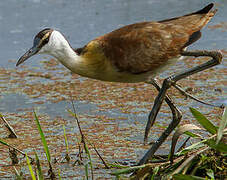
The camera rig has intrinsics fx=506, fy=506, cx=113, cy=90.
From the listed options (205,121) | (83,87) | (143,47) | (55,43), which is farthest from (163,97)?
(83,87)

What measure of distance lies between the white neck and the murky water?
0.37 metres

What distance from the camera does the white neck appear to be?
4355 mm

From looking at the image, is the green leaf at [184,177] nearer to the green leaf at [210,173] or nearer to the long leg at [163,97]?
the green leaf at [210,173]

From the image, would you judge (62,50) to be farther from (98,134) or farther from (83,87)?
(83,87)

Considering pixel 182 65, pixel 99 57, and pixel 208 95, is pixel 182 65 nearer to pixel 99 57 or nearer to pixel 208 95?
pixel 208 95

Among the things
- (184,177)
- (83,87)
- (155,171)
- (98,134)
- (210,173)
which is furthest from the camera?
(83,87)

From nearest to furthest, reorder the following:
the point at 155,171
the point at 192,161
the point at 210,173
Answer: the point at 210,173 → the point at 192,161 → the point at 155,171

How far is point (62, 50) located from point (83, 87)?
1.55 m

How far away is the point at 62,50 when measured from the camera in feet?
14.3

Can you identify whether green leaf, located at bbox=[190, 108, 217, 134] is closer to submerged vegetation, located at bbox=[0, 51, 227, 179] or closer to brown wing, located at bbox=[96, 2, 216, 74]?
submerged vegetation, located at bbox=[0, 51, 227, 179]

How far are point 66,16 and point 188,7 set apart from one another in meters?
1.93

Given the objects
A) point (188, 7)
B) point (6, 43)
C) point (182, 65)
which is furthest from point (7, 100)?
point (188, 7)

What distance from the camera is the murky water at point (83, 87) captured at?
15.3ft

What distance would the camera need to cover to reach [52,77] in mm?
6254
